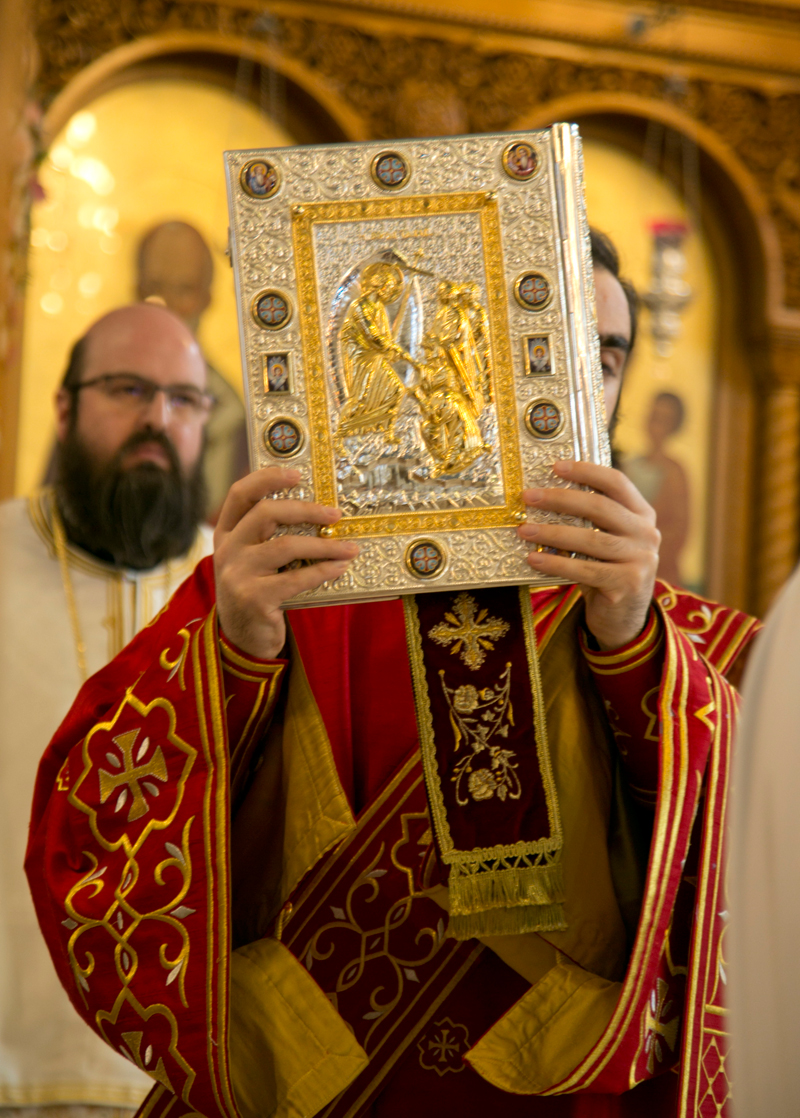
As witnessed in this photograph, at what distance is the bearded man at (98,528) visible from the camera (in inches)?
131

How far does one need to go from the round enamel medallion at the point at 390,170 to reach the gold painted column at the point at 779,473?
430 centimetres

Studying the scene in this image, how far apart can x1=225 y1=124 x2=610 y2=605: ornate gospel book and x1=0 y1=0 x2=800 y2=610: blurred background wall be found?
288 cm

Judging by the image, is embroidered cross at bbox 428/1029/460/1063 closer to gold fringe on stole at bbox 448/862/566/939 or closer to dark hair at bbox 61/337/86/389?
gold fringe on stole at bbox 448/862/566/939

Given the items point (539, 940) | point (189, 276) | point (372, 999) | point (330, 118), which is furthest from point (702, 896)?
point (330, 118)

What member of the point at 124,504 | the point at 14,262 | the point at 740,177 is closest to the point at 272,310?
the point at 124,504

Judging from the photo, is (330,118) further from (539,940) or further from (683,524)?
(539,940)

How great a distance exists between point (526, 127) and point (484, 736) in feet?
13.7

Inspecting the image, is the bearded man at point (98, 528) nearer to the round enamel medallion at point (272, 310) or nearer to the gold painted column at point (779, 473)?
the round enamel medallion at point (272, 310)

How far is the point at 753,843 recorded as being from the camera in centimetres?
97

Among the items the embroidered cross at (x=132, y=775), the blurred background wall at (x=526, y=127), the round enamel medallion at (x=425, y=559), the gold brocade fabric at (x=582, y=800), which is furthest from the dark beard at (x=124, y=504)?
the round enamel medallion at (x=425, y=559)

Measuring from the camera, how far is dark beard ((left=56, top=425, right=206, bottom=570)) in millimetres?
3502

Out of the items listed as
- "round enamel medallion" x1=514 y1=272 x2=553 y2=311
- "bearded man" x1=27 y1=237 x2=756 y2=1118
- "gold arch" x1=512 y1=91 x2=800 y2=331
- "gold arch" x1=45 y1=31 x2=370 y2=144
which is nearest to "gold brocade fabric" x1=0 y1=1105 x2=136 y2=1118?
"bearded man" x1=27 y1=237 x2=756 y2=1118

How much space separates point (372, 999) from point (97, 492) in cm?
204

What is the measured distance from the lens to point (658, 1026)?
1722 millimetres
